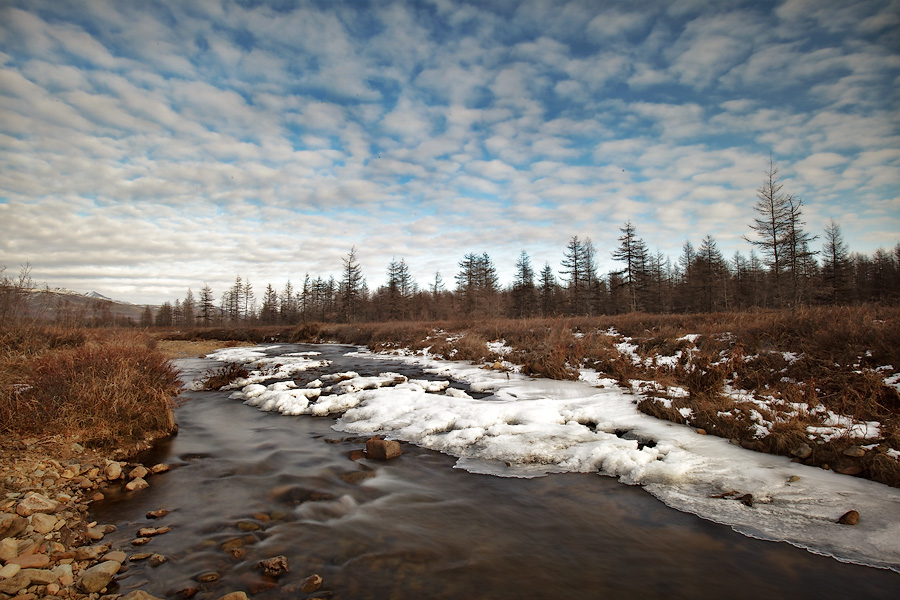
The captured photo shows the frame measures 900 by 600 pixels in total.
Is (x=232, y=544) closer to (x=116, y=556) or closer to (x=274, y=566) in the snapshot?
(x=274, y=566)

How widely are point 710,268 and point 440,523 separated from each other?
4866cm

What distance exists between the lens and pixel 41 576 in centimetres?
268

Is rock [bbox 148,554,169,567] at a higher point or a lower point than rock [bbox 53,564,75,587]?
lower

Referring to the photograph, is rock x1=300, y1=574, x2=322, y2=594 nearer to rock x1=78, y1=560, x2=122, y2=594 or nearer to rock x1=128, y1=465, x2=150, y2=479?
rock x1=78, y1=560, x2=122, y2=594

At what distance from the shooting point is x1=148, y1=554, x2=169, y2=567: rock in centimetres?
314

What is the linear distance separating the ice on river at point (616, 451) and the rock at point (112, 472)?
3294 millimetres

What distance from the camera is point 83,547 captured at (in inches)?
127

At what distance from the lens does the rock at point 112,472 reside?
472 cm

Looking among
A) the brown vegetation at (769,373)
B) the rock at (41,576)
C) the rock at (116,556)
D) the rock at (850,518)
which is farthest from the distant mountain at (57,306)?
the rock at (850,518)

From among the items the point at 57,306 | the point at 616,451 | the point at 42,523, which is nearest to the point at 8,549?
the point at 42,523

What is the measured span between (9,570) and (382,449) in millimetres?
3757

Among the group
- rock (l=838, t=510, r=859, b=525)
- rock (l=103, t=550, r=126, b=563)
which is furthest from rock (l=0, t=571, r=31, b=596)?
rock (l=838, t=510, r=859, b=525)

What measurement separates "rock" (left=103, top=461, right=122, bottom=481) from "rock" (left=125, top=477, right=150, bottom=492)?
25 centimetres

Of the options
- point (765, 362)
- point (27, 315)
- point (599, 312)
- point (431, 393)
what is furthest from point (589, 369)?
point (599, 312)
